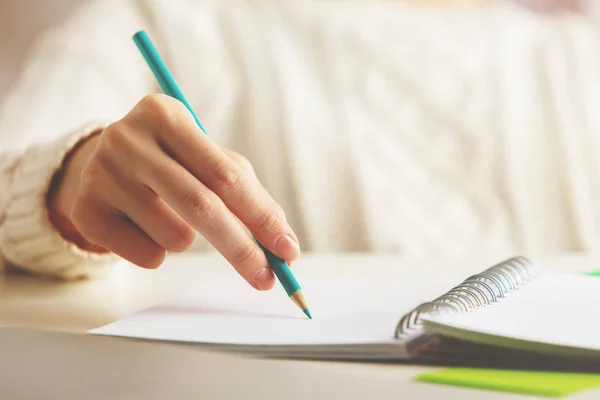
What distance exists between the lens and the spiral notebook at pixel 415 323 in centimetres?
37

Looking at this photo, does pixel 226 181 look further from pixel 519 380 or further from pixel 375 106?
pixel 375 106

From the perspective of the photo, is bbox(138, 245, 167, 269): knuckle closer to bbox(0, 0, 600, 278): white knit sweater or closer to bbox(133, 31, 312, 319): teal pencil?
bbox(133, 31, 312, 319): teal pencil

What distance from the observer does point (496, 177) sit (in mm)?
1211

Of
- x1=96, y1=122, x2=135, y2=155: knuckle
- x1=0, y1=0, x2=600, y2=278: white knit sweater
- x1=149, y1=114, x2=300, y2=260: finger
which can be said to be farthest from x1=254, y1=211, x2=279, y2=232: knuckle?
x1=0, y1=0, x2=600, y2=278: white knit sweater

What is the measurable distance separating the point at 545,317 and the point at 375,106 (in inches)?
33.3

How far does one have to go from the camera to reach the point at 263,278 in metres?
0.48

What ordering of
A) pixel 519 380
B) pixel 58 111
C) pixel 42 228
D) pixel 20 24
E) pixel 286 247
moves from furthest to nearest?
pixel 20 24
pixel 58 111
pixel 42 228
pixel 286 247
pixel 519 380

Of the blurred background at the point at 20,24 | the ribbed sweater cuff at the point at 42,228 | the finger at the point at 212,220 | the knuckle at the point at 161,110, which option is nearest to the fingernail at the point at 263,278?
Answer: the finger at the point at 212,220

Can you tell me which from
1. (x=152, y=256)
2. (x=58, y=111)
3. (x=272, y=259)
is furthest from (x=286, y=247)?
(x=58, y=111)

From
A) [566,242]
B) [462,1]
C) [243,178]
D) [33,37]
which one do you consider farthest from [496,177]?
[33,37]

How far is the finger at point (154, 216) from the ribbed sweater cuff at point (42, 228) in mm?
130

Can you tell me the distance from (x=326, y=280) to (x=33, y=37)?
1.46 metres

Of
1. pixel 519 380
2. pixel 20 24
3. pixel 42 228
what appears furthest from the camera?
pixel 20 24

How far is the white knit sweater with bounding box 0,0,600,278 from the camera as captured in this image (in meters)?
1.11
